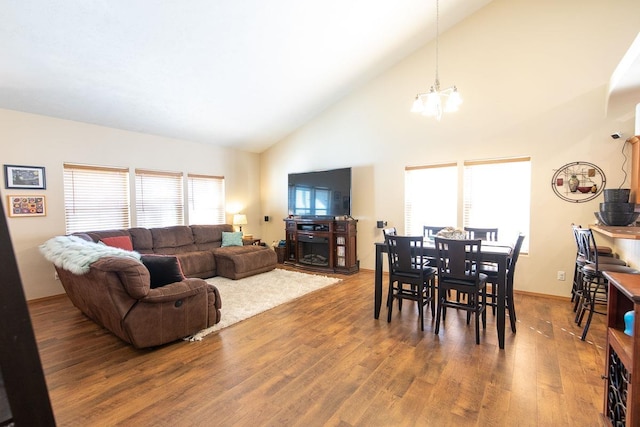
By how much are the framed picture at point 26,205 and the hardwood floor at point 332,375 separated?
1.59 m

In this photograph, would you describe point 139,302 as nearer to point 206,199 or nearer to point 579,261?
point 206,199

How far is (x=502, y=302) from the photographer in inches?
111

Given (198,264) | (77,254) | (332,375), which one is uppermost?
(77,254)

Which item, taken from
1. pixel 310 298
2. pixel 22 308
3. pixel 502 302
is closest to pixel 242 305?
pixel 310 298

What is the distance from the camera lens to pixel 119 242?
4.57m

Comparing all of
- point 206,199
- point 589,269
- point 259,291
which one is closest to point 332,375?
point 259,291

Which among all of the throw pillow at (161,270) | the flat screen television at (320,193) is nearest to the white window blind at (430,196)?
the flat screen television at (320,193)

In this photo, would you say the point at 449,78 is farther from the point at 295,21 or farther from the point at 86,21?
the point at 86,21

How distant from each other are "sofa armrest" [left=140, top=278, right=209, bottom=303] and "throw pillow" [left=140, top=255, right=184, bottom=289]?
7 centimetres

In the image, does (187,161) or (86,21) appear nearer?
(86,21)

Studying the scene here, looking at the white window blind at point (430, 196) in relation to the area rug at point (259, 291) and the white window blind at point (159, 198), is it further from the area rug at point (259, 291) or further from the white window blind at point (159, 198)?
the white window blind at point (159, 198)

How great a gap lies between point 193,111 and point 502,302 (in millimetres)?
5055

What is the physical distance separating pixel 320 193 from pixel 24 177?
14.7ft

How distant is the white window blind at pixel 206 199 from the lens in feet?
20.3
